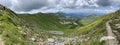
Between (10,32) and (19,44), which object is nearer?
(19,44)

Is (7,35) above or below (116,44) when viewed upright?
below

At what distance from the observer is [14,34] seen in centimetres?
19875

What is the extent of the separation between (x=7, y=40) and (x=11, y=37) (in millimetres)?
13786

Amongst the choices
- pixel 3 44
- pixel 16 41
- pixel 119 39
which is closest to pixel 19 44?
pixel 16 41

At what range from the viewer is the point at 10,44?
16712 centimetres

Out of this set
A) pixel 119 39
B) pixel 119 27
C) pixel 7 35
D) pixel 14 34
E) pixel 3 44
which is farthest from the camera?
pixel 14 34

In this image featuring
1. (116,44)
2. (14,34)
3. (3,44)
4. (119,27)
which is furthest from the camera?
(14,34)

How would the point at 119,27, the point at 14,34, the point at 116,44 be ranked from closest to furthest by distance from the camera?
the point at 116,44, the point at 119,27, the point at 14,34

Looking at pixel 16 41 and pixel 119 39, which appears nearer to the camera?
pixel 119 39

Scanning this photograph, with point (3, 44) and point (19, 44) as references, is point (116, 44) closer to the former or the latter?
point (3, 44)

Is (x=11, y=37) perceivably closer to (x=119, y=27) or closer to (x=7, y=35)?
(x=7, y=35)

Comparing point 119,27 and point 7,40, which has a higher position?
point 119,27

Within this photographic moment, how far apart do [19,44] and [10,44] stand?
9.54 meters

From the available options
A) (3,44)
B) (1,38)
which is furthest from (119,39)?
(1,38)
